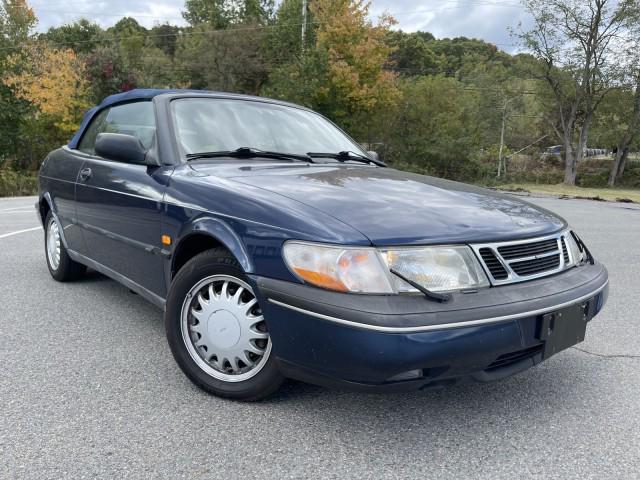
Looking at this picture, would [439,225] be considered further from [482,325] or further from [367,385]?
[367,385]

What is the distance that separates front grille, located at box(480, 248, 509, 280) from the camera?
205 cm

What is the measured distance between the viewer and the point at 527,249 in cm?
221

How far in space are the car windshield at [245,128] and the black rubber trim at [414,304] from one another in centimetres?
122

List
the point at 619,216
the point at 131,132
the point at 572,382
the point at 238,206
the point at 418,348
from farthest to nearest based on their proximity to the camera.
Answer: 1. the point at 619,216
2. the point at 131,132
3. the point at 572,382
4. the point at 238,206
5. the point at 418,348

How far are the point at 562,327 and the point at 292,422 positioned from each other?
3.93 ft

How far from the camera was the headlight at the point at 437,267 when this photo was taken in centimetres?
193

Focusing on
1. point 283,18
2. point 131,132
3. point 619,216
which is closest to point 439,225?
point 131,132

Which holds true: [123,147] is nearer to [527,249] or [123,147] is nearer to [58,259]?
[58,259]

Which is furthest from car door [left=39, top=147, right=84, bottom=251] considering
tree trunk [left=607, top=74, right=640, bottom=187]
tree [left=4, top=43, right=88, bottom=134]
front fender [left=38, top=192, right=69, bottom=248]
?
tree trunk [left=607, top=74, right=640, bottom=187]

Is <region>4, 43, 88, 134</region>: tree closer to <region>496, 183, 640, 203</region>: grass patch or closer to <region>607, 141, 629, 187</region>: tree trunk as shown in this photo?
<region>496, 183, 640, 203</region>: grass patch

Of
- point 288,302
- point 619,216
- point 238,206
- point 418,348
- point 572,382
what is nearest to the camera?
point 418,348

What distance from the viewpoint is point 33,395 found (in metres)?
2.39

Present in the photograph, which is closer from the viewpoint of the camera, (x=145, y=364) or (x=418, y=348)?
(x=418, y=348)

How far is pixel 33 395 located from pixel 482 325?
2.02m
